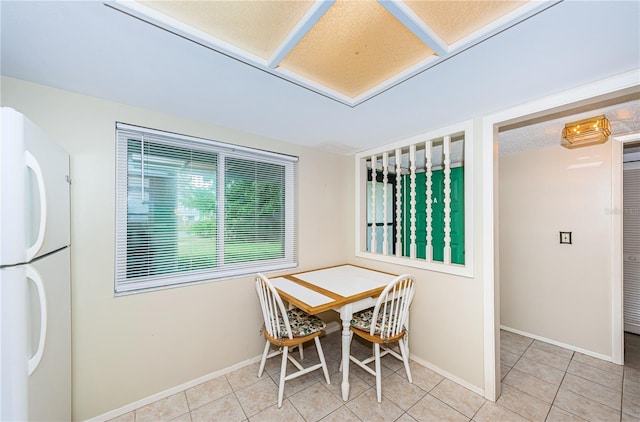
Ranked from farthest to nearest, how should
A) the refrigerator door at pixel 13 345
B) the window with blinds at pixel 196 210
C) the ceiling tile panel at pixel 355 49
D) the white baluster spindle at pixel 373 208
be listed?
the white baluster spindle at pixel 373 208 → the window with blinds at pixel 196 210 → the ceiling tile panel at pixel 355 49 → the refrigerator door at pixel 13 345

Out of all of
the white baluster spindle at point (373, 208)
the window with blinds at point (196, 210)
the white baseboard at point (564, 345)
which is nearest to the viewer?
the window with blinds at point (196, 210)

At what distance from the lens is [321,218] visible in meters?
2.83

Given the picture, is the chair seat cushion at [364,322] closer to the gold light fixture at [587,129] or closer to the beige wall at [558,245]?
the beige wall at [558,245]

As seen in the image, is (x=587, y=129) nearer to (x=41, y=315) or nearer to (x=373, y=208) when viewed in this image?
(x=373, y=208)

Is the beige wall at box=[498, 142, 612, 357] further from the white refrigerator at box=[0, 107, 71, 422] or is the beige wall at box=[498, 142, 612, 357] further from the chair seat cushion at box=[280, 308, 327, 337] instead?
the white refrigerator at box=[0, 107, 71, 422]

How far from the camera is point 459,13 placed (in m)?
0.99

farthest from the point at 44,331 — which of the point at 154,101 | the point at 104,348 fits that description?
the point at 154,101

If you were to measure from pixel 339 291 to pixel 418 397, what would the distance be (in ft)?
3.14

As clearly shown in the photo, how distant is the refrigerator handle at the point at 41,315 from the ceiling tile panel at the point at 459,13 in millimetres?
1764

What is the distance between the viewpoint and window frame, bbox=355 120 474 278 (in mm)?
1944

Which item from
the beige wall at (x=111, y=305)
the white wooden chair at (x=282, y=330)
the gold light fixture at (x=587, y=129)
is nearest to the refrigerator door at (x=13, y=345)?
the beige wall at (x=111, y=305)

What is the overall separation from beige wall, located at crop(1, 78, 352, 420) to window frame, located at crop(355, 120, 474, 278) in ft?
4.72

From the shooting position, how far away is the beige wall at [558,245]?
7.69 feet

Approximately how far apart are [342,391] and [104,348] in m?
1.68
